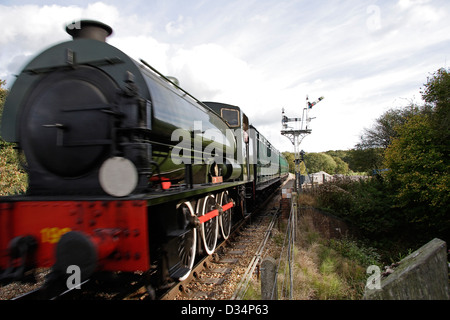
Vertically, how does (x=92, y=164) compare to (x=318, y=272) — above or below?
above

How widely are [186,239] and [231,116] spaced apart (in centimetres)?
565

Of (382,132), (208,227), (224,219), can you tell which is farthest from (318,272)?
(382,132)

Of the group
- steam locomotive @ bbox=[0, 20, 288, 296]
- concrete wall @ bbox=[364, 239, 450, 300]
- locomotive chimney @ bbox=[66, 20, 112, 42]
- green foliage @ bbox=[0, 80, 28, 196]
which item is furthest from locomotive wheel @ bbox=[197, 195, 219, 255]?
green foliage @ bbox=[0, 80, 28, 196]

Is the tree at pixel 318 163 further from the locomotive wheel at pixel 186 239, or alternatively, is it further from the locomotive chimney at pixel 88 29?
the locomotive chimney at pixel 88 29

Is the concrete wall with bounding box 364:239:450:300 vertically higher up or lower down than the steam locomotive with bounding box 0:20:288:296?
lower down

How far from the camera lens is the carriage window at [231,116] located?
30.8 ft

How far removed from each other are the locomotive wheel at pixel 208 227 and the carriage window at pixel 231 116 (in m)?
4.04

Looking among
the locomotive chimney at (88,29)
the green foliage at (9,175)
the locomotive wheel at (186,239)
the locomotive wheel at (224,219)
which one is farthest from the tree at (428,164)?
the green foliage at (9,175)

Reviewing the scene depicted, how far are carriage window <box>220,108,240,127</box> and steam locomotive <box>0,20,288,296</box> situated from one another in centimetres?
496

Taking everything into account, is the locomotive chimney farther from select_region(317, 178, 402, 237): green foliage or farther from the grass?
select_region(317, 178, 402, 237): green foliage

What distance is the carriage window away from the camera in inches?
370

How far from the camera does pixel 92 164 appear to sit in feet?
11.1

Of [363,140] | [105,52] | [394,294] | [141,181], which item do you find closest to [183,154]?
[141,181]

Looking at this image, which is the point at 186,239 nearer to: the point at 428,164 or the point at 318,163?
the point at 428,164
